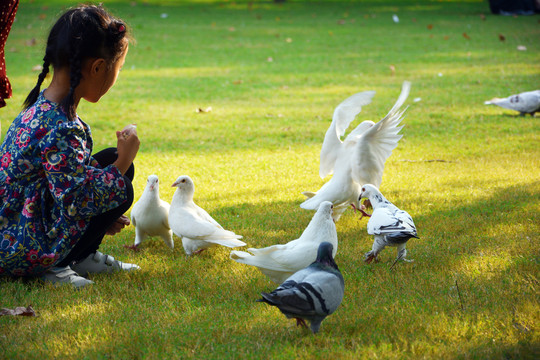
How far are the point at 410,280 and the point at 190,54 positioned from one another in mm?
12790

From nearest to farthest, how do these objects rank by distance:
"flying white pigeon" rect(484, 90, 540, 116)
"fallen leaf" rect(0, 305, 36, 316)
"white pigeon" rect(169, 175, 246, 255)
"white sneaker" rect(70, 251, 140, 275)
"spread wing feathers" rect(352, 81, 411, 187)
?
"fallen leaf" rect(0, 305, 36, 316), "white sneaker" rect(70, 251, 140, 275), "white pigeon" rect(169, 175, 246, 255), "spread wing feathers" rect(352, 81, 411, 187), "flying white pigeon" rect(484, 90, 540, 116)

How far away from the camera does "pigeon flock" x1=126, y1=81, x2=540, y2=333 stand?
2.75m

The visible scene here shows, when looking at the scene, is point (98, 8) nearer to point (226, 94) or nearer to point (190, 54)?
point (226, 94)

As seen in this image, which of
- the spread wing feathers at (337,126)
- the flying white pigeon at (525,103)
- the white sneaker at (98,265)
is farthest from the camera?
the flying white pigeon at (525,103)

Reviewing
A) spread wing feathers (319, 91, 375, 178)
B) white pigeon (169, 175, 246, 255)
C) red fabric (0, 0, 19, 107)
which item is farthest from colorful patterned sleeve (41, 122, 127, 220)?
spread wing feathers (319, 91, 375, 178)

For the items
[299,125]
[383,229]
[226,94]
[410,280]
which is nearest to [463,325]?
[410,280]

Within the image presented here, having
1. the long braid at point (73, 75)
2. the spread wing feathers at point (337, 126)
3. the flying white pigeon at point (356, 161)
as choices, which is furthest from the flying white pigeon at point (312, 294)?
the spread wing feathers at point (337, 126)

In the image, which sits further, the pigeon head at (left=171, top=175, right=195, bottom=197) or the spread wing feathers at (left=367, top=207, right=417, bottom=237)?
the pigeon head at (left=171, top=175, right=195, bottom=197)

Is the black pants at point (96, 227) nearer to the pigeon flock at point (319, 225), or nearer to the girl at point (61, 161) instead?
the girl at point (61, 161)

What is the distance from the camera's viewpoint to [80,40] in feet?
10.5

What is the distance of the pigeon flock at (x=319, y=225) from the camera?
2.75 meters

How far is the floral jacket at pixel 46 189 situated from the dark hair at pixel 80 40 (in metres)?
0.16

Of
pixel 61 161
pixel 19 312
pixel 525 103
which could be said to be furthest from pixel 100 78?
pixel 525 103

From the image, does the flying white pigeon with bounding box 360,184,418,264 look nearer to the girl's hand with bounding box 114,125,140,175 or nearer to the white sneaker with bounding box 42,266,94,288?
the girl's hand with bounding box 114,125,140,175
